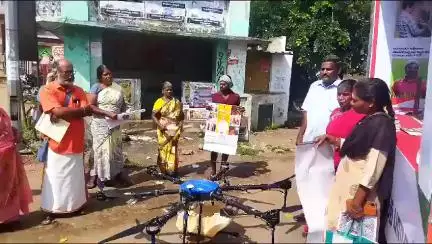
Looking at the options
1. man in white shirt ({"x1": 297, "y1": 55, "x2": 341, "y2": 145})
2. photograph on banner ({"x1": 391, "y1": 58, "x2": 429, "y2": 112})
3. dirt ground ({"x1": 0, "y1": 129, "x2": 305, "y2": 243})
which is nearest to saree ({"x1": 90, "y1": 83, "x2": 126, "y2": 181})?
dirt ground ({"x1": 0, "y1": 129, "x2": 305, "y2": 243})

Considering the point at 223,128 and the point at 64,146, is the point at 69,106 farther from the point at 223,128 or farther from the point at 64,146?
the point at 223,128

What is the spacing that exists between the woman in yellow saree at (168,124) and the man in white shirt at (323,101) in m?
2.15

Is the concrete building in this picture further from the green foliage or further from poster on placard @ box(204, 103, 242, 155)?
poster on placard @ box(204, 103, 242, 155)

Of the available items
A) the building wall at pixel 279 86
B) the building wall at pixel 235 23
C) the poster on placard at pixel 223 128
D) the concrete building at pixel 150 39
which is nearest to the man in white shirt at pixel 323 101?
the poster on placard at pixel 223 128

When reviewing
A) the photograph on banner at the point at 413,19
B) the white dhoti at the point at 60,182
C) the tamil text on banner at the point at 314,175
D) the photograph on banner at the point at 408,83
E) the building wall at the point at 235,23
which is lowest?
the white dhoti at the point at 60,182

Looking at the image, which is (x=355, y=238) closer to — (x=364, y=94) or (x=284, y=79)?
(x=364, y=94)

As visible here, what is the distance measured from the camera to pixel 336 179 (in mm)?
2846

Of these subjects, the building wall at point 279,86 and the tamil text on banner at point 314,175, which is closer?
the tamil text on banner at point 314,175

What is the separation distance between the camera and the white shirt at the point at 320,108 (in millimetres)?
3951

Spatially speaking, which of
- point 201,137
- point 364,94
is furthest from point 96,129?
point 201,137

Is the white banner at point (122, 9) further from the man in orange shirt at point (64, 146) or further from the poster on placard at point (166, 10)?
the man in orange shirt at point (64, 146)

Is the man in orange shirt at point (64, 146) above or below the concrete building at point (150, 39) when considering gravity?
below

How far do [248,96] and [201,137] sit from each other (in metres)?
1.83

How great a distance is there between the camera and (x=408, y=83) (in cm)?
383
